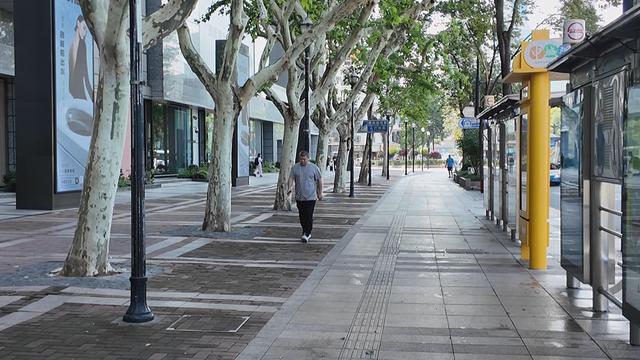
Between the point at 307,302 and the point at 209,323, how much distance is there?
1.29m

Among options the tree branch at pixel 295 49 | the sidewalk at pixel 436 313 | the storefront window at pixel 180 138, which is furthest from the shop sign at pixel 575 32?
the storefront window at pixel 180 138

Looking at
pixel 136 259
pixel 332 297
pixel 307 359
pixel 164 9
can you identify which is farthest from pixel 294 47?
pixel 307 359

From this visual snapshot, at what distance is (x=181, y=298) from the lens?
7.30 metres

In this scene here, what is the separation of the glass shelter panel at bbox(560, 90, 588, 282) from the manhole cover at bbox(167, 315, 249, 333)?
360 centimetres

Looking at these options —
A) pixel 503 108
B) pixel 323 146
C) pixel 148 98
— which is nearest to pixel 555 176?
pixel 323 146

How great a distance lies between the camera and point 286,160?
1781 cm

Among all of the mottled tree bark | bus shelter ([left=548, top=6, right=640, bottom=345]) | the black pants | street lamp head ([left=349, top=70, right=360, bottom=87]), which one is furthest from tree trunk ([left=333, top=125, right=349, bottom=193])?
bus shelter ([left=548, top=6, right=640, bottom=345])

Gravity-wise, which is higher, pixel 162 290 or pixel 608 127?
pixel 608 127

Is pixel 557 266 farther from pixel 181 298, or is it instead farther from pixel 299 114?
pixel 299 114

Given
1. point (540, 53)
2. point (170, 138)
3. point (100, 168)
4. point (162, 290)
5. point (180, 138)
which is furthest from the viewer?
point (180, 138)

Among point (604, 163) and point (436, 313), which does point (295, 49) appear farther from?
point (604, 163)

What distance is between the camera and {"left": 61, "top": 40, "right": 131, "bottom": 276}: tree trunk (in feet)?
27.1

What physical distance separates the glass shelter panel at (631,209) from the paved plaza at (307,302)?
19.3 inches

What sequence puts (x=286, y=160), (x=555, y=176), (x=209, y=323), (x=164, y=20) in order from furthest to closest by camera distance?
(x=555, y=176) < (x=286, y=160) < (x=164, y=20) < (x=209, y=323)
